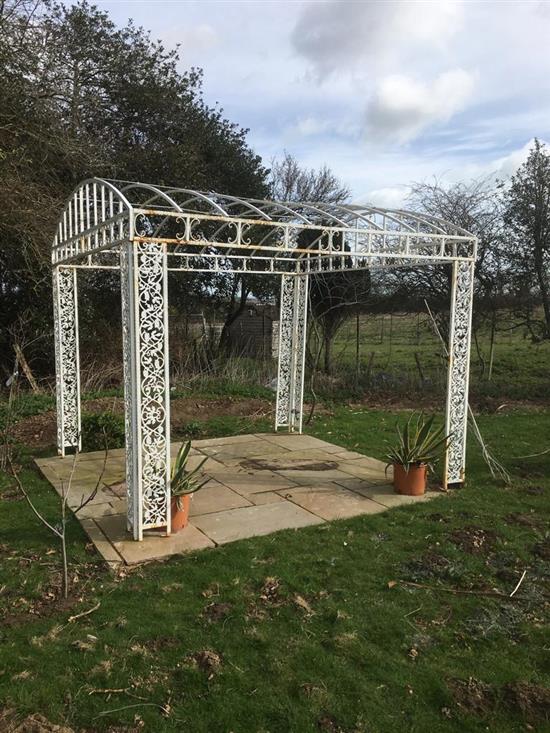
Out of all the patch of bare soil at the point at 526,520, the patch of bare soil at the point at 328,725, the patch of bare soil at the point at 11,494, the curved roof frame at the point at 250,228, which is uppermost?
the curved roof frame at the point at 250,228

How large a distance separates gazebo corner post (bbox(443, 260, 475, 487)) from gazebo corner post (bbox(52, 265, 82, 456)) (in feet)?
12.0

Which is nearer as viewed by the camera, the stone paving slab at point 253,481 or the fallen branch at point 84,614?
the fallen branch at point 84,614

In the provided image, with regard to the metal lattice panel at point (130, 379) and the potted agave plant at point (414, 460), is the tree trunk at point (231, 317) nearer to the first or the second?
the potted agave plant at point (414, 460)

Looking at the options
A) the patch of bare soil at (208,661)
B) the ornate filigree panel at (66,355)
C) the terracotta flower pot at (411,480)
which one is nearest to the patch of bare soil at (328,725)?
the patch of bare soil at (208,661)

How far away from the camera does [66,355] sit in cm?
599

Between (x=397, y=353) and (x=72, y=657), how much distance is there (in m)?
12.9

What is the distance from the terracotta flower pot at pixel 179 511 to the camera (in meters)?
4.09

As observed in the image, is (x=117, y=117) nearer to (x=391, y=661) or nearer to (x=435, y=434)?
(x=435, y=434)

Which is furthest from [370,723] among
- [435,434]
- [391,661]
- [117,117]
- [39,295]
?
[117,117]

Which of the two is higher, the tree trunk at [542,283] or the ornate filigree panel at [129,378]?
the tree trunk at [542,283]

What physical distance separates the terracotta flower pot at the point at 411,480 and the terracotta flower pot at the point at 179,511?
6.41ft

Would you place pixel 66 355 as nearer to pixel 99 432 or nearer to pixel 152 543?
pixel 99 432

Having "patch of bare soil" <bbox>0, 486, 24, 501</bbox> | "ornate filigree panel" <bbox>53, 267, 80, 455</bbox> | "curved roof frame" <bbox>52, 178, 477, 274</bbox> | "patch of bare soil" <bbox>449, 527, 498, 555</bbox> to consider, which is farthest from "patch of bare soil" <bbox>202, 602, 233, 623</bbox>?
"ornate filigree panel" <bbox>53, 267, 80, 455</bbox>

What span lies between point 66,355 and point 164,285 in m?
2.72
